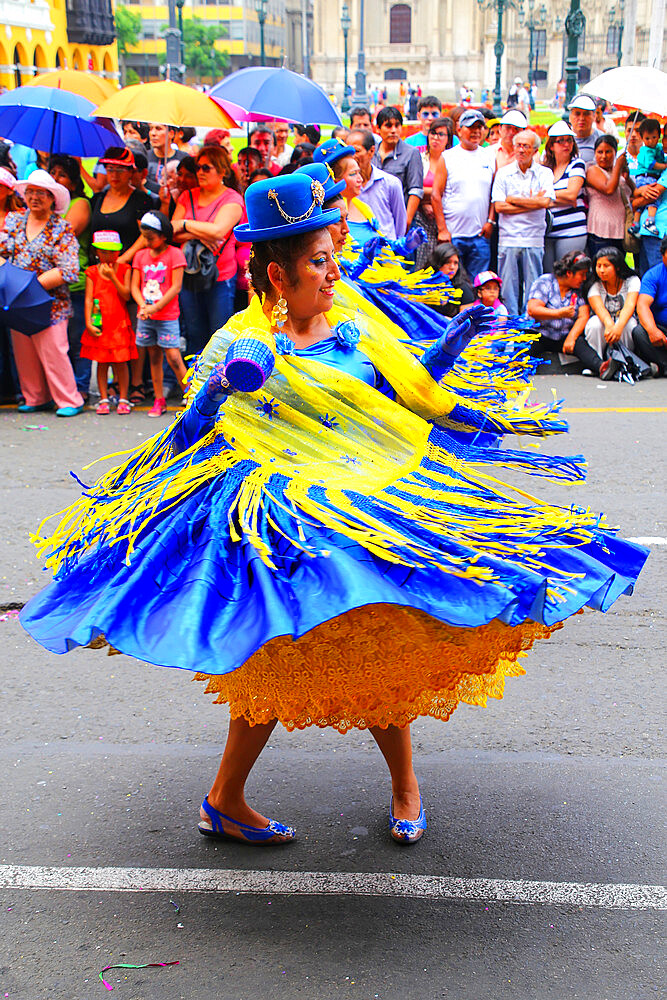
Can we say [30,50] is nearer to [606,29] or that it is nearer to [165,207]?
[165,207]

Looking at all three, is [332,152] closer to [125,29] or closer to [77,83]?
[77,83]

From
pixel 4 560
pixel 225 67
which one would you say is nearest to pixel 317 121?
pixel 4 560

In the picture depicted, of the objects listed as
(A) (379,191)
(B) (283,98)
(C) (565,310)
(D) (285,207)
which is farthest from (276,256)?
(C) (565,310)

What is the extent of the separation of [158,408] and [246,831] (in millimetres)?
5988

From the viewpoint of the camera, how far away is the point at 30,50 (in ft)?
158

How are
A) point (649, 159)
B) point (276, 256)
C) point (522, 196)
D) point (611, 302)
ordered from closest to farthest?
point (276, 256), point (611, 302), point (522, 196), point (649, 159)

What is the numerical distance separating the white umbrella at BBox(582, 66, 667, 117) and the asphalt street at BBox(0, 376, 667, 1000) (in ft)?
21.7

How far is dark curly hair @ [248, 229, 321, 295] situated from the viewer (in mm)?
3078

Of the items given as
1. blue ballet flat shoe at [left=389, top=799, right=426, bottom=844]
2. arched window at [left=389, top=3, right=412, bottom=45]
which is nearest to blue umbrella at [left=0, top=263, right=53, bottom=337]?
blue ballet flat shoe at [left=389, top=799, right=426, bottom=844]

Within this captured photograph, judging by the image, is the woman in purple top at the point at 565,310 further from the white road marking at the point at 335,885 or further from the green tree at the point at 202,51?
the green tree at the point at 202,51

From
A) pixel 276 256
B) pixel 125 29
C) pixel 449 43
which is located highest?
pixel 125 29

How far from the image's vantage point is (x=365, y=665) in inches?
107

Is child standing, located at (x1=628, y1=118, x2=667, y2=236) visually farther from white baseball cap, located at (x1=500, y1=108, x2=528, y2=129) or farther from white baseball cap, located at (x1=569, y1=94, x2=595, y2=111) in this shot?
white baseball cap, located at (x1=500, y1=108, x2=528, y2=129)

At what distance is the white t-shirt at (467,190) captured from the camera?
1041 centimetres
